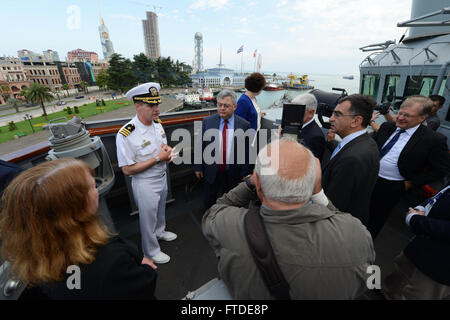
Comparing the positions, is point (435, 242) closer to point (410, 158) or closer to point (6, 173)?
point (410, 158)

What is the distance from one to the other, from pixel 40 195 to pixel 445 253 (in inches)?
92.8

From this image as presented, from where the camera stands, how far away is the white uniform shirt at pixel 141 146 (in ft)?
5.90

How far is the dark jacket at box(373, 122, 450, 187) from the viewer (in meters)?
1.81

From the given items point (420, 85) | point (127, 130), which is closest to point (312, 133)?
point (127, 130)

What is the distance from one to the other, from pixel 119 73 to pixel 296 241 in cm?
5153

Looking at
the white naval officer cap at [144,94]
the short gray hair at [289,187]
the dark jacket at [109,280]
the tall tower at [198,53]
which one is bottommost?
the dark jacket at [109,280]

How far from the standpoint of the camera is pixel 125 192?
9.99 ft

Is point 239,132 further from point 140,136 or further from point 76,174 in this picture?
point 76,174

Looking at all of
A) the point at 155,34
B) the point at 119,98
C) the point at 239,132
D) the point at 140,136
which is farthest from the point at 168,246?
the point at 155,34

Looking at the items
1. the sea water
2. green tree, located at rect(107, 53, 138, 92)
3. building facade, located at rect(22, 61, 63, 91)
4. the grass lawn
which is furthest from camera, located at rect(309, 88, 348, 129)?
green tree, located at rect(107, 53, 138, 92)

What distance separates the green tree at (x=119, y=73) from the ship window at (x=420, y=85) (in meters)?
49.4

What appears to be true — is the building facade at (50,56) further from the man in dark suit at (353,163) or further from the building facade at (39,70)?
A: the man in dark suit at (353,163)

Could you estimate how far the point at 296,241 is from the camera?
716mm

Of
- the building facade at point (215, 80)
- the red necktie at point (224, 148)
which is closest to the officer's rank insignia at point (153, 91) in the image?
the red necktie at point (224, 148)
